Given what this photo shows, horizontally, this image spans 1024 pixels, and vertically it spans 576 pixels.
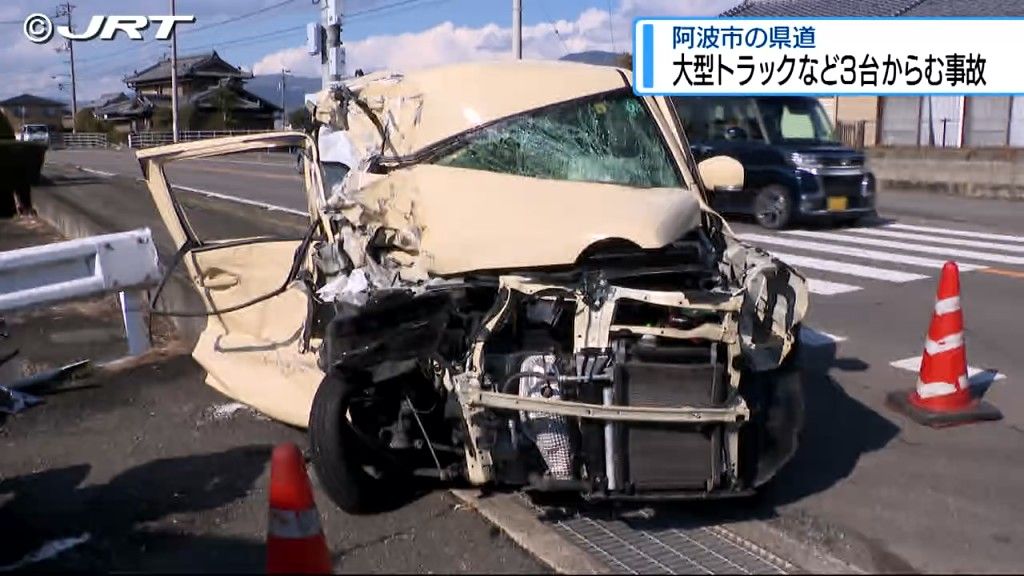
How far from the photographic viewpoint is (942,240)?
551 inches

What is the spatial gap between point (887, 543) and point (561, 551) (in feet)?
4.54

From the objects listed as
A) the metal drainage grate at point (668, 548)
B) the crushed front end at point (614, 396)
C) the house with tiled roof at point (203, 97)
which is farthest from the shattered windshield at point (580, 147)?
the house with tiled roof at point (203, 97)

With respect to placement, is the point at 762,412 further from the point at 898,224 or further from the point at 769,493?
the point at 898,224

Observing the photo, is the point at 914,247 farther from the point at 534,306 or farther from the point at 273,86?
the point at 273,86

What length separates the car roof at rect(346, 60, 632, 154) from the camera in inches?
204

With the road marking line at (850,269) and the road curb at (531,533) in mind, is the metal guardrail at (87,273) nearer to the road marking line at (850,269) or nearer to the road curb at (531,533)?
the road curb at (531,533)

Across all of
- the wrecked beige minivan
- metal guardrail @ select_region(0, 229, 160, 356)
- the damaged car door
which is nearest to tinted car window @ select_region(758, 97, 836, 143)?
the wrecked beige minivan

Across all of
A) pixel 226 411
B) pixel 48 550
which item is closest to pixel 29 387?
pixel 226 411

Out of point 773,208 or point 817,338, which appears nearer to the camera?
point 817,338

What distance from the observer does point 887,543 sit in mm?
4250

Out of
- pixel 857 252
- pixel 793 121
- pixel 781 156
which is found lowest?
pixel 857 252

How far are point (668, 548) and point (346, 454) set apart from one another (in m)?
1.43

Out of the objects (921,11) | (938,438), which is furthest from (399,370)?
(921,11)

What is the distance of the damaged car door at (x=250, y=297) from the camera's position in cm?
554
